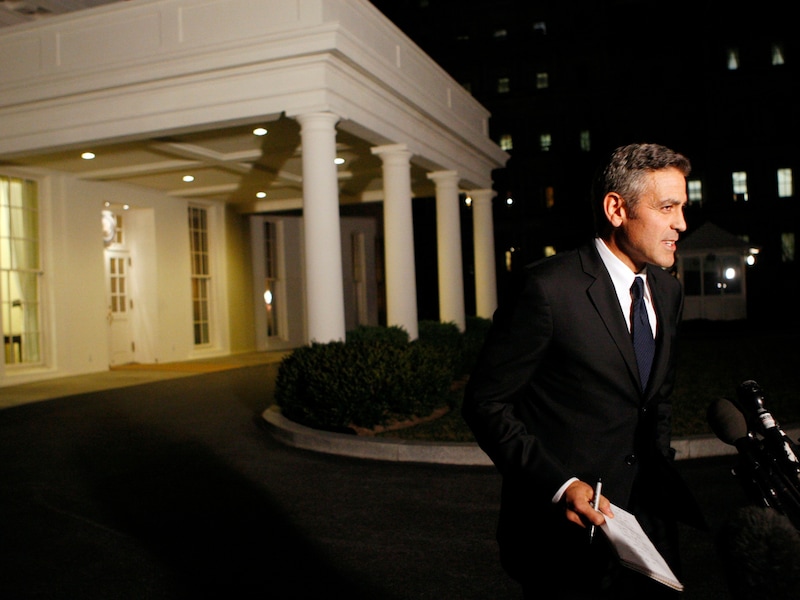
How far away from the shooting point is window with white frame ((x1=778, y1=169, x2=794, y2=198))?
48062mm

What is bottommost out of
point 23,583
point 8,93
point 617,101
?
point 23,583

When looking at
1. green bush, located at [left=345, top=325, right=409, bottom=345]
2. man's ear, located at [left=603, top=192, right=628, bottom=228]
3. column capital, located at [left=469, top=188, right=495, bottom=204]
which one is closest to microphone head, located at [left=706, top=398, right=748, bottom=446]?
man's ear, located at [left=603, top=192, right=628, bottom=228]

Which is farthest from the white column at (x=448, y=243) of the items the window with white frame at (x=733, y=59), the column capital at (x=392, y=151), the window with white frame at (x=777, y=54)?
the window with white frame at (x=777, y=54)

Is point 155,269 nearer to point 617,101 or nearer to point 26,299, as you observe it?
point 26,299

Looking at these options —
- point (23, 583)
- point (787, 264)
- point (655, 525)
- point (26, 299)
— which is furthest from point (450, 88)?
point (787, 264)

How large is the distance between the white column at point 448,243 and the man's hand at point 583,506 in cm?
1617

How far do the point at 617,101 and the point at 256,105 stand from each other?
4408cm

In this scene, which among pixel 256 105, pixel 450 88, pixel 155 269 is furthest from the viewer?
pixel 155 269

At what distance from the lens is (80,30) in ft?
43.3

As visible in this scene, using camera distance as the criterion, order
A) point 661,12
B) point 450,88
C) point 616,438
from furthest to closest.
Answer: point 661,12 < point 450,88 < point 616,438

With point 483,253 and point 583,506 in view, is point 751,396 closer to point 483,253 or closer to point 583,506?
point 583,506

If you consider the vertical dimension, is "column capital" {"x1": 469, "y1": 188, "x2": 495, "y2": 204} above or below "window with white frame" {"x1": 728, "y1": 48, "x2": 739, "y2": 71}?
below

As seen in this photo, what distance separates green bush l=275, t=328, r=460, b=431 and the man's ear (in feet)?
23.7

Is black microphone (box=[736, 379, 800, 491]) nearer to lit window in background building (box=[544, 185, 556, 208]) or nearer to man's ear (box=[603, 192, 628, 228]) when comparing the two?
man's ear (box=[603, 192, 628, 228])
